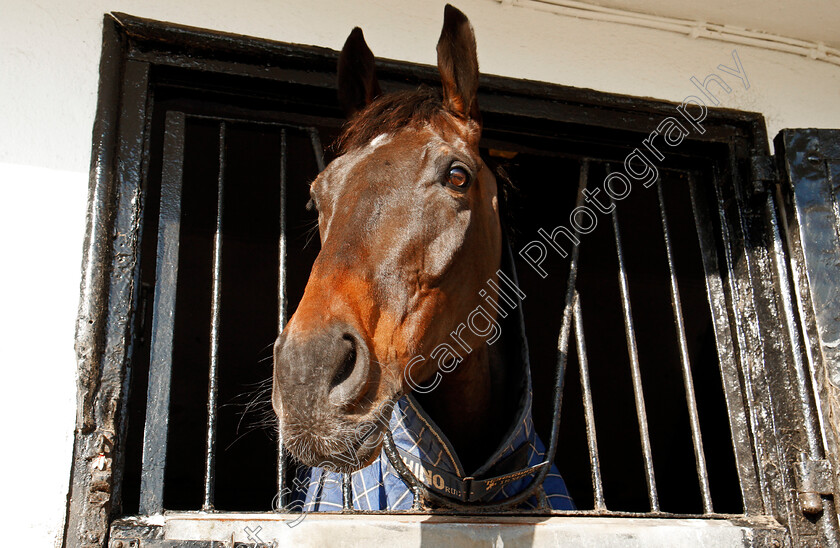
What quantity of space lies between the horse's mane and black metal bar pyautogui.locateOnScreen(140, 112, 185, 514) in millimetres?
546

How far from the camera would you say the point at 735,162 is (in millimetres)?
2600

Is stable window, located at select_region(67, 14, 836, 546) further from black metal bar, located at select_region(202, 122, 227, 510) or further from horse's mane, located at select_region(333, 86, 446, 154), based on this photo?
horse's mane, located at select_region(333, 86, 446, 154)

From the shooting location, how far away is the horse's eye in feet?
6.15

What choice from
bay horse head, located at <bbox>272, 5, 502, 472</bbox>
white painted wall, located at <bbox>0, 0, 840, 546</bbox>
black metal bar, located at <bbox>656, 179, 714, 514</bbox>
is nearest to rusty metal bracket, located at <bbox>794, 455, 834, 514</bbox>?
black metal bar, located at <bbox>656, 179, 714, 514</bbox>

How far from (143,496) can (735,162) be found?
7.59 ft

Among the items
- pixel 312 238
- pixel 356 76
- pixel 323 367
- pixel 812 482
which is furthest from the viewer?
pixel 312 238

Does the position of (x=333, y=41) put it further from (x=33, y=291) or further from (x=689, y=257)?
(x=689, y=257)

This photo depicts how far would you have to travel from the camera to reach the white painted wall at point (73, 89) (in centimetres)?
176

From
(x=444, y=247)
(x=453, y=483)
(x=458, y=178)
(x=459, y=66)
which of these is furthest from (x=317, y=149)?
(x=453, y=483)

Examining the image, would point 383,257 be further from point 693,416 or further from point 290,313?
point 290,313

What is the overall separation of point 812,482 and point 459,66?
169 cm

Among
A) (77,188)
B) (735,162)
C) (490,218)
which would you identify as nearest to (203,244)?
(77,188)

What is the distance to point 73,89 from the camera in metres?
2.08

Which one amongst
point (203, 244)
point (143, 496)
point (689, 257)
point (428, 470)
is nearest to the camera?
point (143, 496)
